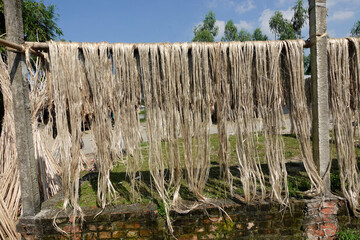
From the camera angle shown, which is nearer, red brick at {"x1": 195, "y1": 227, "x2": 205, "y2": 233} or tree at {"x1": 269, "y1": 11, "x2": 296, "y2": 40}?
red brick at {"x1": 195, "y1": 227, "x2": 205, "y2": 233}

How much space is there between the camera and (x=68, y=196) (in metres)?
2.66

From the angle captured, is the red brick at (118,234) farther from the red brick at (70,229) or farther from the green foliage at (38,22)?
the green foliage at (38,22)

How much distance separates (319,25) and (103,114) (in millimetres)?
2892

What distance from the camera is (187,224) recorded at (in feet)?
8.31

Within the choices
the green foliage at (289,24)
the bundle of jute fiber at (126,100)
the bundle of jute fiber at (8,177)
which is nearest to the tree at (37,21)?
the bundle of jute fiber at (8,177)

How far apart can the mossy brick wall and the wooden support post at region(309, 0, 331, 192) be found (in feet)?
2.08

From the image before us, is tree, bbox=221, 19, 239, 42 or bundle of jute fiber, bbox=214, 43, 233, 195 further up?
tree, bbox=221, 19, 239, 42

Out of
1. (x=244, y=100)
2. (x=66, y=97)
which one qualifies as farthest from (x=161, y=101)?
(x=66, y=97)

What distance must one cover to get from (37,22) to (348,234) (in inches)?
417

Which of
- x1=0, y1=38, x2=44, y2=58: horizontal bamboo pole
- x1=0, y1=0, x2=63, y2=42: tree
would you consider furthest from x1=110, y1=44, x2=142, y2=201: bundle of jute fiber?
x1=0, y1=0, x2=63, y2=42: tree

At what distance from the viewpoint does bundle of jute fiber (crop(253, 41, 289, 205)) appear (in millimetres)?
2652

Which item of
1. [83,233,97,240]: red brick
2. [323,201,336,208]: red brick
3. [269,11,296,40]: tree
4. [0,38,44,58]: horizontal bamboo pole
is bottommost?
[83,233,97,240]: red brick

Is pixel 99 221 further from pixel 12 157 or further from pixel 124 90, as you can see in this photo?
pixel 12 157

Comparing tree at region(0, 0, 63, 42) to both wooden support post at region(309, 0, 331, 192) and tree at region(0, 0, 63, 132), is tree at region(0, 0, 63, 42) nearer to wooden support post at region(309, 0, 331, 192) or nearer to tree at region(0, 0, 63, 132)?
tree at region(0, 0, 63, 132)
